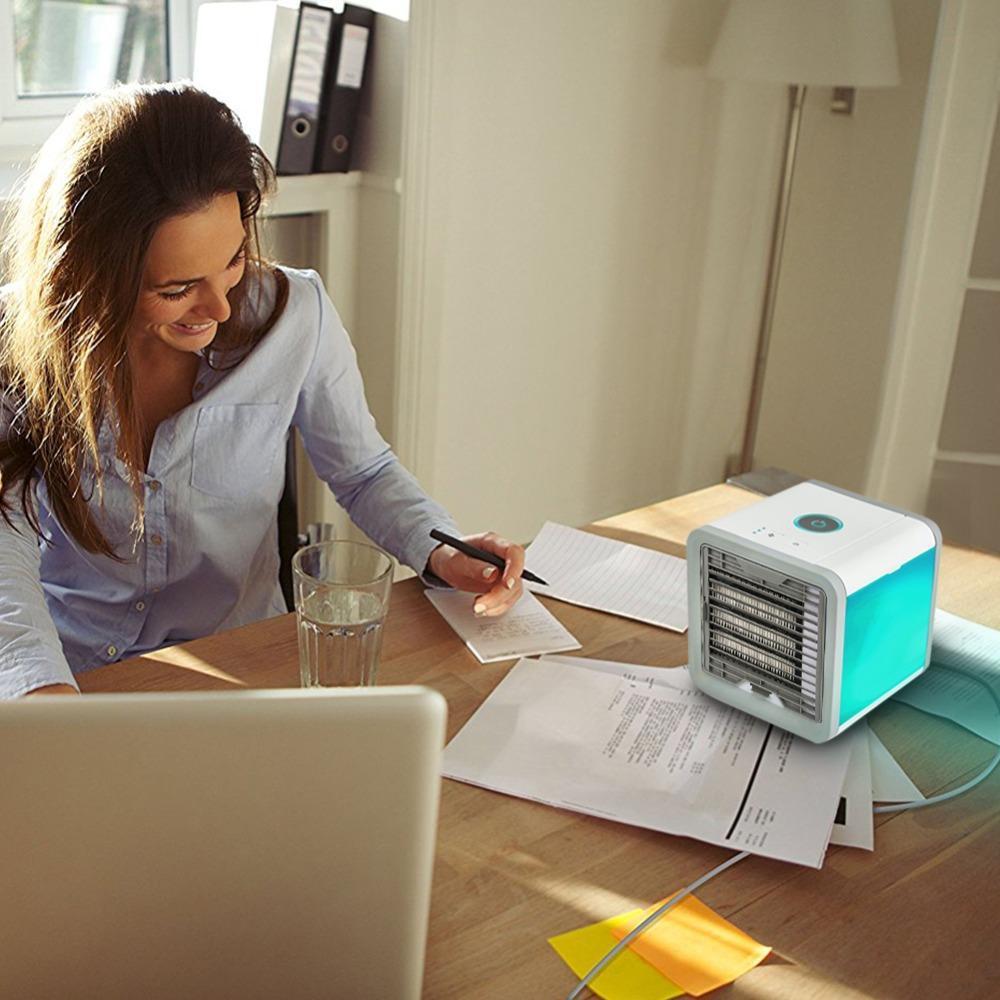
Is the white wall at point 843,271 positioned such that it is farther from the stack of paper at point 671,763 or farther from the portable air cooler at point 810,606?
the stack of paper at point 671,763

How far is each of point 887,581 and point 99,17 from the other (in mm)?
1897

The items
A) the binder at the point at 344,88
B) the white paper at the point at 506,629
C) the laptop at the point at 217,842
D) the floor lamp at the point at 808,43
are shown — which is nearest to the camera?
the laptop at the point at 217,842

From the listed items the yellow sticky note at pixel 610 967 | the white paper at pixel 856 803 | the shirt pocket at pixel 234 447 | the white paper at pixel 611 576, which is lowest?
the yellow sticky note at pixel 610 967

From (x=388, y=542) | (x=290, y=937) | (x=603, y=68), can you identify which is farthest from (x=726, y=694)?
(x=603, y=68)

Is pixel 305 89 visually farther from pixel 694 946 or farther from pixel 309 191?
pixel 694 946

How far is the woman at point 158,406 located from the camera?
1.26 metres

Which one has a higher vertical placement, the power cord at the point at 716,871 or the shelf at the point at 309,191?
the shelf at the point at 309,191

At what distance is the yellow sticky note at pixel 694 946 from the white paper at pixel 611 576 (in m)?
0.44

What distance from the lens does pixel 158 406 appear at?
1.51 m

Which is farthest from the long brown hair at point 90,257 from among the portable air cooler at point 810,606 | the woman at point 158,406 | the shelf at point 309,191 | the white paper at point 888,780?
the shelf at point 309,191

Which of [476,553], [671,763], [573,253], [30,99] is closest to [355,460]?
[476,553]

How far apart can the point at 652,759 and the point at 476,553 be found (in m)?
0.34

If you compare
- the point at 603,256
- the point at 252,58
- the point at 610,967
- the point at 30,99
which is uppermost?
the point at 252,58

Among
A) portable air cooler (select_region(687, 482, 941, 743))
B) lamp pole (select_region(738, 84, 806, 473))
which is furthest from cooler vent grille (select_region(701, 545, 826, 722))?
lamp pole (select_region(738, 84, 806, 473))
